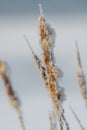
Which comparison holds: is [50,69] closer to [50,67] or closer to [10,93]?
[50,67]

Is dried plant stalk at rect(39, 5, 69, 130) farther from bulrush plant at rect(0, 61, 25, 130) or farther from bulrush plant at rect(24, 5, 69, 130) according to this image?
bulrush plant at rect(0, 61, 25, 130)

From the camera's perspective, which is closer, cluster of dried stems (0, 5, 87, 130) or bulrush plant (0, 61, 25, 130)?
cluster of dried stems (0, 5, 87, 130)

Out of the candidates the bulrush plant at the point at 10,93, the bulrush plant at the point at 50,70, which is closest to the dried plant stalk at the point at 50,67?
the bulrush plant at the point at 50,70

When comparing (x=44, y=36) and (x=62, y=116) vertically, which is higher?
(x=44, y=36)

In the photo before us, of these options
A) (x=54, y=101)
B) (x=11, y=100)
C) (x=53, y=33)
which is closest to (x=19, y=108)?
(x=11, y=100)

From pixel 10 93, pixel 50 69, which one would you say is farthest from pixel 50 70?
pixel 10 93

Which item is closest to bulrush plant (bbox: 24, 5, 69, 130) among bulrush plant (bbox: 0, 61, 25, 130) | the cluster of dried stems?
the cluster of dried stems

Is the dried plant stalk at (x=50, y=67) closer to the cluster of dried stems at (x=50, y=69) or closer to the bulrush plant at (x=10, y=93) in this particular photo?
the cluster of dried stems at (x=50, y=69)

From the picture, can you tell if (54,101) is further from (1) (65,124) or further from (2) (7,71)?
(2) (7,71)
